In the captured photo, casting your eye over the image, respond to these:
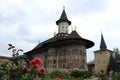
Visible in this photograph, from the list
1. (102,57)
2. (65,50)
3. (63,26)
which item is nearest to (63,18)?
(63,26)

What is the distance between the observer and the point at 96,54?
6119 cm

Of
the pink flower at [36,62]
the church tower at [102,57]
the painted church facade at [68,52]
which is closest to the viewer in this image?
Result: the pink flower at [36,62]

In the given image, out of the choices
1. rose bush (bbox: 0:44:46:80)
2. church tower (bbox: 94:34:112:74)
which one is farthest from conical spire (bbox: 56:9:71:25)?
rose bush (bbox: 0:44:46:80)

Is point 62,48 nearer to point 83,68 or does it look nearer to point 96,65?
point 83,68

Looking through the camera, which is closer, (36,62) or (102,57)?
(36,62)

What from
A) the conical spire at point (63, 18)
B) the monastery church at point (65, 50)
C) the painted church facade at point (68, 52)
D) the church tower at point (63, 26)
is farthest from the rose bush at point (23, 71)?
the conical spire at point (63, 18)

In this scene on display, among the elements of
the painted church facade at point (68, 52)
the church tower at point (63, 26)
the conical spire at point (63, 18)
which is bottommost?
the painted church facade at point (68, 52)

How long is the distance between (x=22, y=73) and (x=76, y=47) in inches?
Result: 1102

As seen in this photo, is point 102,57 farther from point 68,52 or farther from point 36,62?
point 36,62

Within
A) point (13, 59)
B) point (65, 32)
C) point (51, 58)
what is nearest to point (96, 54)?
point (65, 32)

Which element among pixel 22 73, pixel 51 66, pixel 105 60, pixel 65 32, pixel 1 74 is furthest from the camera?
pixel 105 60

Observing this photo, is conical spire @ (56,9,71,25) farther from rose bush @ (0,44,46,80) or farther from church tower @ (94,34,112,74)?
rose bush @ (0,44,46,80)

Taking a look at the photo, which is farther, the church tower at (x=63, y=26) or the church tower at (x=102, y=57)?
the church tower at (x=102, y=57)

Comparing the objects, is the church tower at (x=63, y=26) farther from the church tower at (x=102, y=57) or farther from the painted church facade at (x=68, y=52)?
the church tower at (x=102, y=57)
